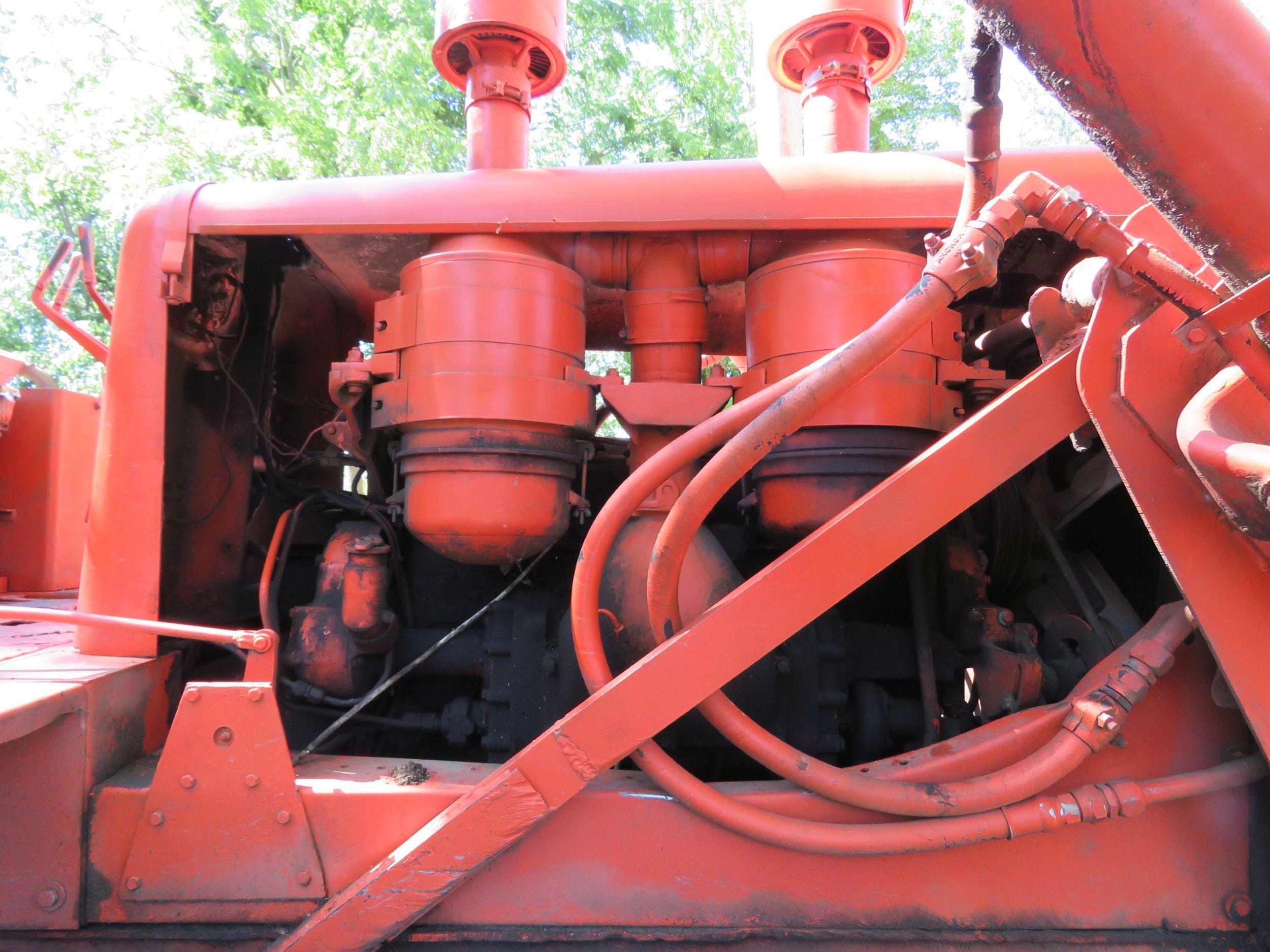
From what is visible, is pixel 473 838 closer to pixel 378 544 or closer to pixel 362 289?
pixel 378 544

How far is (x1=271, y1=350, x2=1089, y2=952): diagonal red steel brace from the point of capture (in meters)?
1.27

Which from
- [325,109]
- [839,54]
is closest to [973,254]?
[839,54]

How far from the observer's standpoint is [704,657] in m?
1.29

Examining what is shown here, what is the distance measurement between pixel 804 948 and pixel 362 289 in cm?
187

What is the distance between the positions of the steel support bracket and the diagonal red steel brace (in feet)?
0.42

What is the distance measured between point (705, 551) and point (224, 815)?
104 centimetres

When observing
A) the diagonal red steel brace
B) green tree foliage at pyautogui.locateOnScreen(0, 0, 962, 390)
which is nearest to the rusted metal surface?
the diagonal red steel brace

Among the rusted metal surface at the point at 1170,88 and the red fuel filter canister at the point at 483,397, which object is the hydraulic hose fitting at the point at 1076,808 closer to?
the rusted metal surface at the point at 1170,88

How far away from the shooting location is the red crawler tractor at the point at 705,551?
1.21 m

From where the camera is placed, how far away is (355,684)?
1759 millimetres

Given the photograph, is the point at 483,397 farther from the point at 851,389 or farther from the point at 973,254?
the point at 973,254

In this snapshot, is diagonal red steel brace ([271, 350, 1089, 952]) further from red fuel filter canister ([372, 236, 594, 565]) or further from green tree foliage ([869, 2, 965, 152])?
green tree foliage ([869, 2, 965, 152])

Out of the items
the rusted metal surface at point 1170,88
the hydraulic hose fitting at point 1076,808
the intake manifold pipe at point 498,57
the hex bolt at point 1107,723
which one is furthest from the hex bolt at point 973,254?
the intake manifold pipe at point 498,57

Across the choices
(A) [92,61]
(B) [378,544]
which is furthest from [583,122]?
(B) [378,544]
